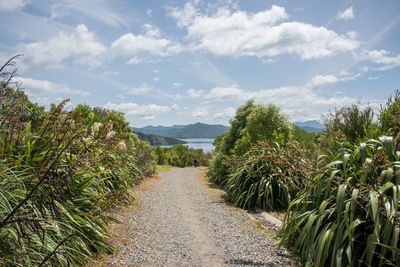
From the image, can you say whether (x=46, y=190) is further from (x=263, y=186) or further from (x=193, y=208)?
(x=263, y=186)

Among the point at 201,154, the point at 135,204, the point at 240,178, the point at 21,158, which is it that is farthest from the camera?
the point at 201,154

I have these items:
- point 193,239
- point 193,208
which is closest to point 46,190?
point 193,239

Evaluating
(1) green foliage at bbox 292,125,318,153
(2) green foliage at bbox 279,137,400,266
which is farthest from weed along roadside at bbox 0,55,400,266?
(1) green foliage at bbox 292,125,318,153

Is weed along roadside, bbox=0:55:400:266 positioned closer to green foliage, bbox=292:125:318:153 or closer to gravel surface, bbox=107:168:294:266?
gravel surface, bbox=107:168:294:266

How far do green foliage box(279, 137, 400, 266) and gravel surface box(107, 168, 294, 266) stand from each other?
790 millimetres

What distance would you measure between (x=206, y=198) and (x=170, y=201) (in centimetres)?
141

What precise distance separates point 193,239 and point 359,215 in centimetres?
294

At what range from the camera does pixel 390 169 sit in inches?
131

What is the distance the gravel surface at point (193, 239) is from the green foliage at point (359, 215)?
790 millimetres

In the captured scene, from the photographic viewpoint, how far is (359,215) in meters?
3.40

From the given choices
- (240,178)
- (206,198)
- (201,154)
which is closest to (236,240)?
(240,178)

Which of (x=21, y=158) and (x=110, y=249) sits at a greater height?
(x=21, y=158)

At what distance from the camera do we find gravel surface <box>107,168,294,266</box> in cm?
409

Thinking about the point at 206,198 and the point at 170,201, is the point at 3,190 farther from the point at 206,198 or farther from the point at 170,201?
the point at 206,198
